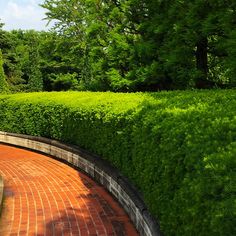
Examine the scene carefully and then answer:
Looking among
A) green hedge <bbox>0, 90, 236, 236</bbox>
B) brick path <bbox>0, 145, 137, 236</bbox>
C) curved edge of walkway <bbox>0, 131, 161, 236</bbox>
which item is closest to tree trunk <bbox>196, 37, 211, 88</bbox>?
green hedge <bbox>0, 90, 236, 236</bbox>

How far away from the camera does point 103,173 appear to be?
31.9 ft

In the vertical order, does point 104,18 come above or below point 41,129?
above

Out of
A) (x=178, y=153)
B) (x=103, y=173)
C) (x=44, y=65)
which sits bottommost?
(x=103, y=173)

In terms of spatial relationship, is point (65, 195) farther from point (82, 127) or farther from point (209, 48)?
point (209, 48)

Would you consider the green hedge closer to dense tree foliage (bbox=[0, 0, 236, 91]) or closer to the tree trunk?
dense tree foliage (bbox=[0, 0, 236, 91])

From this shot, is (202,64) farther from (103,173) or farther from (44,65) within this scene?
(44,65)

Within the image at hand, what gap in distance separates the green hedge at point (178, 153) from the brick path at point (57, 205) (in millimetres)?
880

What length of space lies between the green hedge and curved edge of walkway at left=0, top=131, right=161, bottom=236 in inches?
9.1

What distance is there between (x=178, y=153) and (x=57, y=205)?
14.8 ft

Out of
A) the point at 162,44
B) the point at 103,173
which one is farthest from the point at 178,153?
the point at 162,44

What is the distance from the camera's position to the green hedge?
3.49 metres

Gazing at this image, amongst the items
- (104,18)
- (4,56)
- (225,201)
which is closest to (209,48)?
(104,18)

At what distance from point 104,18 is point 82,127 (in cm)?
847

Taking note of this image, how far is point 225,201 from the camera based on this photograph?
3244mm
